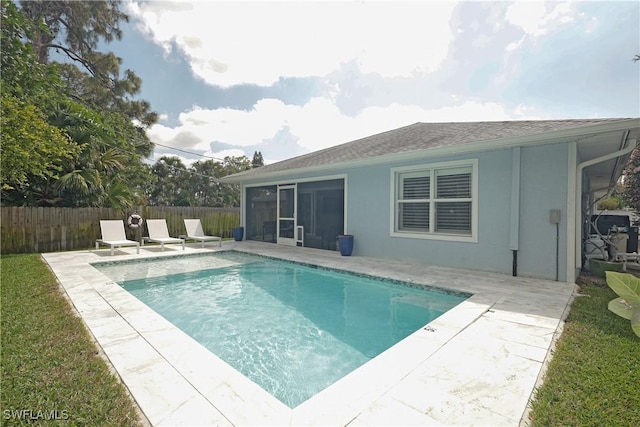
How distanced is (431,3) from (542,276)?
6.82 metres

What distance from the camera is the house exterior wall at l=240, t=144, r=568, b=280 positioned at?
5859mm

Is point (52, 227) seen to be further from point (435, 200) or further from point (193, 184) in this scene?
point (193, 184)

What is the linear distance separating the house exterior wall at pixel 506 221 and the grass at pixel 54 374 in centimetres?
690

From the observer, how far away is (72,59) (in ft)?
56.5

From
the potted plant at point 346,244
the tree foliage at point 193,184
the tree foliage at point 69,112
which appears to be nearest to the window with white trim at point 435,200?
the potted plant at point 346,244

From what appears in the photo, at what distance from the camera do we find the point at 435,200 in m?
7.53

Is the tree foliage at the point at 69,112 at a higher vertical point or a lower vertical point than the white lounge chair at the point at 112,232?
higher

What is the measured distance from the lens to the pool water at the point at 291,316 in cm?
313

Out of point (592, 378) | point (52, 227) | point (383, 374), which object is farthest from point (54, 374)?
point (52, 227)

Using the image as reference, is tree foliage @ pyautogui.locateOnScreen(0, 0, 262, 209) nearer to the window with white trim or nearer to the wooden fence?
the wooden fence

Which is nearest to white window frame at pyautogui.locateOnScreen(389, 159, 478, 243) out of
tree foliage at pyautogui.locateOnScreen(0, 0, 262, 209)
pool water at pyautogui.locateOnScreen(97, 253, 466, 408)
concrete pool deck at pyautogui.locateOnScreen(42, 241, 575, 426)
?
pool water at pyautogui.locateOnScreen(97, 253, 466, 408)

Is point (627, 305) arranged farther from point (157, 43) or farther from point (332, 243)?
point (157, 43)

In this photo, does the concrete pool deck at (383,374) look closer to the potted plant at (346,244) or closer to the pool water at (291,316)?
the pool water at (291,316)

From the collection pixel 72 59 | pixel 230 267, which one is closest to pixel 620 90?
pixel 230 267
